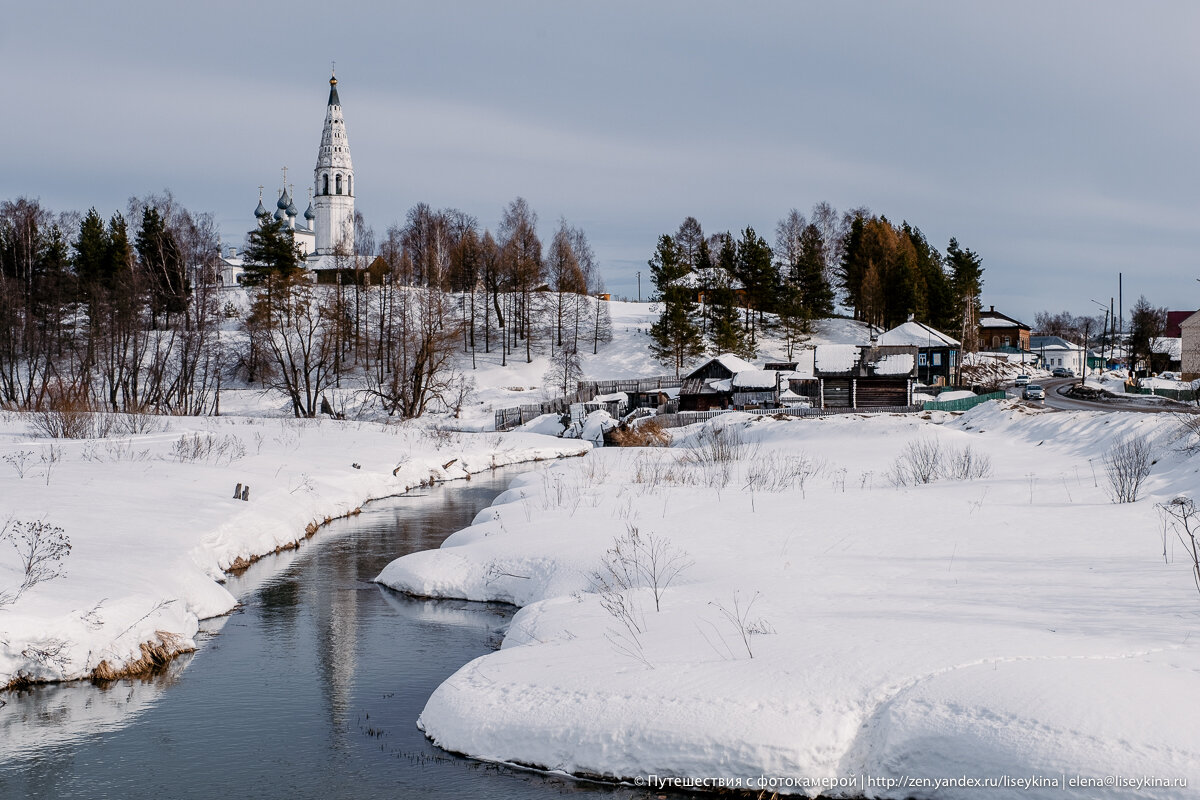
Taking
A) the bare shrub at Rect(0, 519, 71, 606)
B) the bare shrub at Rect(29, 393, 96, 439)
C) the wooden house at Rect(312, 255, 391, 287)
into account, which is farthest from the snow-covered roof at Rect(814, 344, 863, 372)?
the bare shrub at Rect(0, 519, 71, 606)

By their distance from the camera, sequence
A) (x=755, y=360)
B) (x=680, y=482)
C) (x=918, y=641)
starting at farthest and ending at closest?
(x=755, y=360) < (x=680, y=482) < (x=918, y=641)

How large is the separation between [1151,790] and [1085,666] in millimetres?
1335

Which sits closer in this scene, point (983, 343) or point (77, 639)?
point (77, 639)

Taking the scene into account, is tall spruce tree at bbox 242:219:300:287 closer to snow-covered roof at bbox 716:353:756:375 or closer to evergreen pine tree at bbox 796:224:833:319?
snow-covered roof at bbox 716:353:756:375

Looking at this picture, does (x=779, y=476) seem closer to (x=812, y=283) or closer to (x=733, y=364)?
(x=733, y=364)

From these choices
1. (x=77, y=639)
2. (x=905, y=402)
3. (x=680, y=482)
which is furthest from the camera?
(x=905, y=402)

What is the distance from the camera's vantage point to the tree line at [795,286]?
69.8m

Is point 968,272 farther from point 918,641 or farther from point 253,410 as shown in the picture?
point 918,641

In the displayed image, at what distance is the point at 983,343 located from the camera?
105000 millimetres

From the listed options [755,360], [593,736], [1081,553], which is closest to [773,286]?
[755,360]

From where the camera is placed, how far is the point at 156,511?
15.0 m

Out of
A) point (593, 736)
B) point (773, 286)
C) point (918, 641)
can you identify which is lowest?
point (593, 736)

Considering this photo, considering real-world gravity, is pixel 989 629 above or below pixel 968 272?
below

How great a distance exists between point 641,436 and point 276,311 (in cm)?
2932
